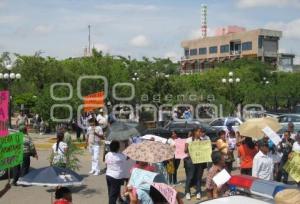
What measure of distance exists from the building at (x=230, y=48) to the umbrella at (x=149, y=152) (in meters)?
91.3

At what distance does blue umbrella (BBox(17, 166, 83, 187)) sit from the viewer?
8.88 m

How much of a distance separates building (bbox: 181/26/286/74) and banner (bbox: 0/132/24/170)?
305 feet

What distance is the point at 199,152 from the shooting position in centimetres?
1189

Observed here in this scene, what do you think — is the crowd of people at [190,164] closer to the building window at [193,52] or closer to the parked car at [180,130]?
the parked car at [180,130]

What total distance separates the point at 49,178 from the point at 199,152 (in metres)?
4.10

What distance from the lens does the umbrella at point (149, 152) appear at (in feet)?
28.6

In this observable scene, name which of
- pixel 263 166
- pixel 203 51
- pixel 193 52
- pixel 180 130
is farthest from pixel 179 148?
pixel 193 52

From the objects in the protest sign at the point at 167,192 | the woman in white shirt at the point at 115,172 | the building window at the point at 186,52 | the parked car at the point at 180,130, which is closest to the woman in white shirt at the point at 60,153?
the woman in white shirt at the point at 115,172

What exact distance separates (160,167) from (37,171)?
2339 mm

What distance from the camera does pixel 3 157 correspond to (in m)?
7.64

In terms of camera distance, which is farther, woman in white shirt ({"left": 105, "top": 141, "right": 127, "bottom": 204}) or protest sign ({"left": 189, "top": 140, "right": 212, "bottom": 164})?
protest sign ({"left": 189, "top": 140, "right": 212, "bottom": 164})

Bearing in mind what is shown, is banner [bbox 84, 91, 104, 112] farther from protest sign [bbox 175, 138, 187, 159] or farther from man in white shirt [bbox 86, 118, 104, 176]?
protest sign [bbox 175, 138, 187, 159]

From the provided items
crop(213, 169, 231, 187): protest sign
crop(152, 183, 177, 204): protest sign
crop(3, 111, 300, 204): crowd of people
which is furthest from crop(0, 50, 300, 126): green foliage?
crop(152, 183, 177, 204): protest sign

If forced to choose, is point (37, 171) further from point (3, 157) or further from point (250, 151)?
point (250, 151)
